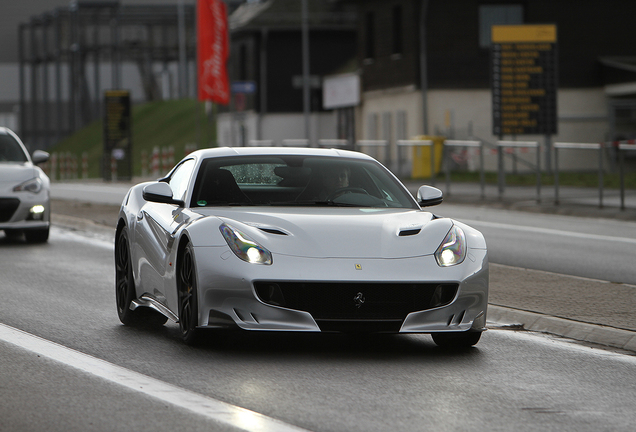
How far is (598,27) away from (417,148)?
55.6 ft

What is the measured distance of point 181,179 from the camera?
340 inches

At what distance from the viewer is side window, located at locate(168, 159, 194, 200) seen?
8375 millimetres

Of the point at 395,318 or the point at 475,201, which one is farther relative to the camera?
the point at 475,201

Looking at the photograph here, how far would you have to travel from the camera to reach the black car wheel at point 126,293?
339 inches

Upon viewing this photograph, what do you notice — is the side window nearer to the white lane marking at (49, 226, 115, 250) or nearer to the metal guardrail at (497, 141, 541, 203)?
the white lane marking at (49, 226, 115, 250)

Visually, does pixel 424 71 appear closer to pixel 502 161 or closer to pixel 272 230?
pixel 502 161

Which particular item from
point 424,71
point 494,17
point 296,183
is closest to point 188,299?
point 296,183

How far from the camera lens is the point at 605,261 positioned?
45.4ft

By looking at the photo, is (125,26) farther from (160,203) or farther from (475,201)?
(160,203)

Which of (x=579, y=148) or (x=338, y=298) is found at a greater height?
(x=579, y=148)

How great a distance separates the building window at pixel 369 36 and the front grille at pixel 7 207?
32.6 meters

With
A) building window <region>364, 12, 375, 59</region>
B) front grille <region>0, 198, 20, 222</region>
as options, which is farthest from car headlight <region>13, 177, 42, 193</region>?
building window <region>364, 12, 375, 59</region>

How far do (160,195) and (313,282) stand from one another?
1511 millimetres

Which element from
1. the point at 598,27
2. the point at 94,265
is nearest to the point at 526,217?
the point at 94,265
